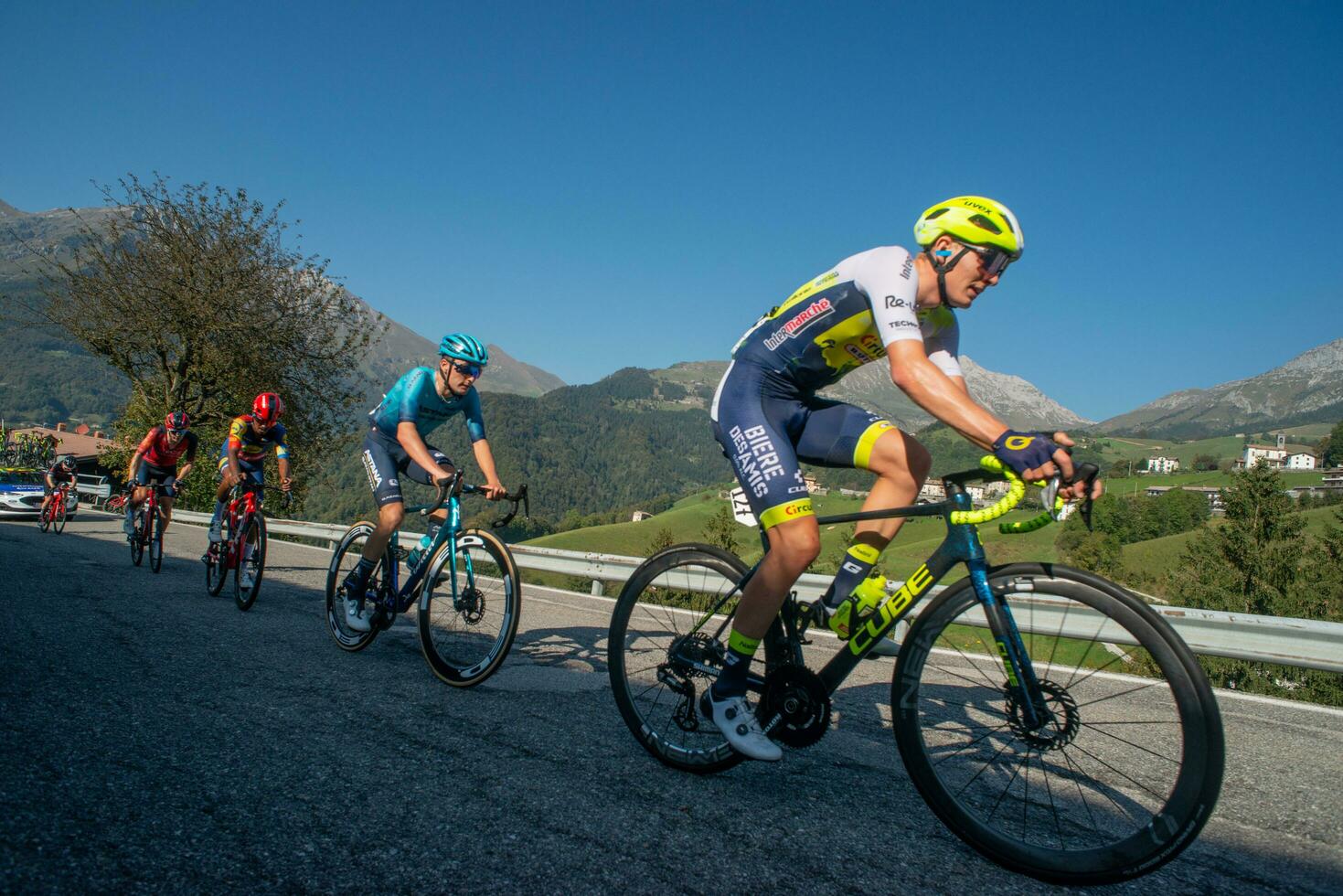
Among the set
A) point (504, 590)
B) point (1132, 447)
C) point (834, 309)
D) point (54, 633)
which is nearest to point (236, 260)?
point (54, 633)

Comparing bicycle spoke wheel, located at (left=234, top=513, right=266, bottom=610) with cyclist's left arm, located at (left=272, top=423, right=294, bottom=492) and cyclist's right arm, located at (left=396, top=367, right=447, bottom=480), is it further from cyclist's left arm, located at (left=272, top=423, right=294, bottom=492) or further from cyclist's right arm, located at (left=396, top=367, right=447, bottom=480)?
cyclist's right arm, located at (left=396, top=367, right=447, bottom=480)

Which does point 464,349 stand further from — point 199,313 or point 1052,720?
point 199,313

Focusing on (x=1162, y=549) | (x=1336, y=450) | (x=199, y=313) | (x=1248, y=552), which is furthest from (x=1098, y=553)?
(x=1336, y=450)

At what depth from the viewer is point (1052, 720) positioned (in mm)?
2361

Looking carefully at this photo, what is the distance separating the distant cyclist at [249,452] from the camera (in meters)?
7.43

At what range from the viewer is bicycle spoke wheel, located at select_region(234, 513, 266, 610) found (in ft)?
21.5

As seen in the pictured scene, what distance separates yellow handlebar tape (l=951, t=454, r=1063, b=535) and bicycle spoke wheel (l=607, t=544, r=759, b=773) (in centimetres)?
96

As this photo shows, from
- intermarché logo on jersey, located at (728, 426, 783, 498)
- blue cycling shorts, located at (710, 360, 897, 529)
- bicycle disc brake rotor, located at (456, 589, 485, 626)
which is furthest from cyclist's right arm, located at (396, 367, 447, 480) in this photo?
intermarché logo on jersey, located at (728, 426, 783, 498)

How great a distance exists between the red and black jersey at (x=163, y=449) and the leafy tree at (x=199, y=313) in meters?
19.0

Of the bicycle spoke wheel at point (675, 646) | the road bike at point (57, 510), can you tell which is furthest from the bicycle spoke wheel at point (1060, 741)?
the road bike at point (57, 510)

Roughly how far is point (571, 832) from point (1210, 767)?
1794 millimetres

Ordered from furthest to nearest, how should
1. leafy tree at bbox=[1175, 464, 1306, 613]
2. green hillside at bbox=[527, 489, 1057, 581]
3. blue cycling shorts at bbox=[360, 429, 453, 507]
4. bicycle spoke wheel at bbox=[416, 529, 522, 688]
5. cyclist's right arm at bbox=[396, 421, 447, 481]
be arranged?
green hillside at bbox=[527, 489, 1057, 581], leafy tree at bbox=[1175, 464, 1306, 613], blue cycling shorts at bbox=[360, 429, 453, 507], cyclist's right arm at bbox=[396, 421, 447, 481], bicycle spoke wheel at bbox=[416, 529, 522, 688]

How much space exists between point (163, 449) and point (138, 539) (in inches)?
44.0

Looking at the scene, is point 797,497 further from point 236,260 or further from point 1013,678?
point 236,260
